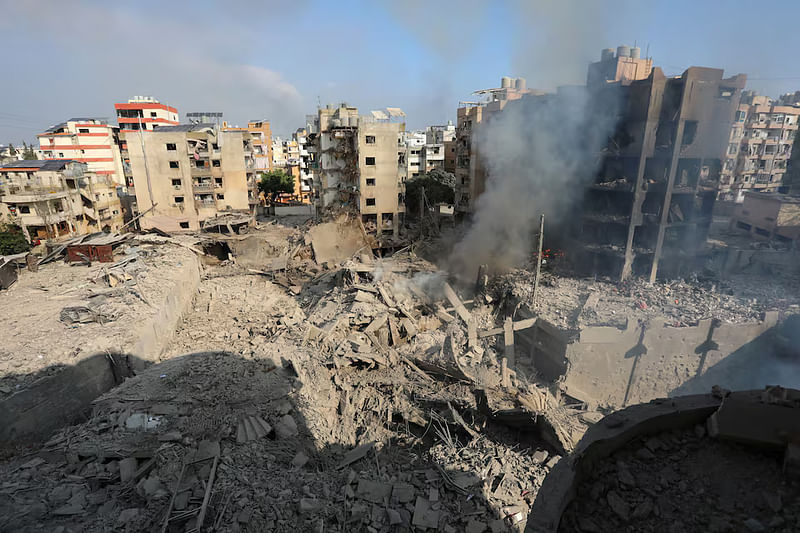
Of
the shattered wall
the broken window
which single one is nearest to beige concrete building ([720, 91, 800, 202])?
the broken window

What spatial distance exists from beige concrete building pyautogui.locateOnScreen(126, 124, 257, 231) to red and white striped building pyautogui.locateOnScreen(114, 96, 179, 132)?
18050mm

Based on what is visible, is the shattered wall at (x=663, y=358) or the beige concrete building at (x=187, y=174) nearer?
the shattered wall at (x=663, y=358)

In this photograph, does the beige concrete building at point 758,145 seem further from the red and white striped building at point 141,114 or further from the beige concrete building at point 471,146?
the red and white striped building at point 141,114

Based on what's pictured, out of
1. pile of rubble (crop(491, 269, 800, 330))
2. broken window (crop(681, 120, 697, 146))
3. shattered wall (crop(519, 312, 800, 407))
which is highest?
broken window (crop(681, 120, 697, 146))

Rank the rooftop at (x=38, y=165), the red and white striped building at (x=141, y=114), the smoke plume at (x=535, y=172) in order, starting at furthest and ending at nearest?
1. the red and white striped building at (x=141, y=114)
2. the rooftop at (x=38, y=165)
3. the smoke plume at (x=535, y=172)

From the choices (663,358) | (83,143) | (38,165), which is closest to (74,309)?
(663,358)

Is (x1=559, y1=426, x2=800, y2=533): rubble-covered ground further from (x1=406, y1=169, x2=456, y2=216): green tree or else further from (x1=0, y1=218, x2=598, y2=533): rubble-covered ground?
(x1=406, y1=169, x2=456, y2=216): green tree

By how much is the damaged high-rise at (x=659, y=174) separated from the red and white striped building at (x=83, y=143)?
47.2 meters

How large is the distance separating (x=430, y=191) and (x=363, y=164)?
32.6ft

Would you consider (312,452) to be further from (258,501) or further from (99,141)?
(99,141)

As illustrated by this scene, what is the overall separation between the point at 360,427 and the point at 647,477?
24.3 feet

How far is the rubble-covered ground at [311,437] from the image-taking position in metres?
6.34

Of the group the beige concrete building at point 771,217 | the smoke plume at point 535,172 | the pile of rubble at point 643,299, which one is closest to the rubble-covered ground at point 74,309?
the smoke plume at point 535,172

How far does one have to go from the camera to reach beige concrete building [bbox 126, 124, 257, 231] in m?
31.1
